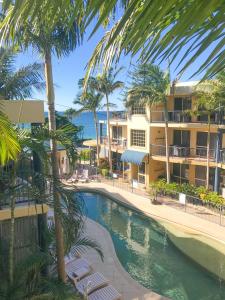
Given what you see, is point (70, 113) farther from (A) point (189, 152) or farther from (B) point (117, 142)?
(A) point (189, 152)

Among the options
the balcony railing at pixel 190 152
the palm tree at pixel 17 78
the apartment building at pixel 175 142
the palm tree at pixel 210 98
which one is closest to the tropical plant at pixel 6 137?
the palm tree at pixel 17 78

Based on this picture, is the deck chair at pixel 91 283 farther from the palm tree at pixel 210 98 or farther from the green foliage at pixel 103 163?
the green foliage at pixel 103 163

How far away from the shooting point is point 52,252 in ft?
34.0

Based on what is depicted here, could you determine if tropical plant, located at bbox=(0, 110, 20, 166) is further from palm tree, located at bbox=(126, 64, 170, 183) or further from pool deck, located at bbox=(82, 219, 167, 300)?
palm tree, located at bbox=(126, 64, 170, 183)

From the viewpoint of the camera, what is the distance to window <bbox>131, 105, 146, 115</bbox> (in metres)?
28.8

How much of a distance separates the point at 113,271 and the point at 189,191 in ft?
37.2

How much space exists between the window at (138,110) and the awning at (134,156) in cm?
349

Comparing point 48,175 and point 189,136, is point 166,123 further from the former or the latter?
point 48,175

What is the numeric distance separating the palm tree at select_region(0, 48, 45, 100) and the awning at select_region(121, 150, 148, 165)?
628 inches

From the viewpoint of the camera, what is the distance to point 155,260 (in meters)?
15.6

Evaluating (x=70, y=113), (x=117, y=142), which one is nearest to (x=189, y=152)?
(x=117, y=142)

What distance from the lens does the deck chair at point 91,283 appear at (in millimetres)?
11595

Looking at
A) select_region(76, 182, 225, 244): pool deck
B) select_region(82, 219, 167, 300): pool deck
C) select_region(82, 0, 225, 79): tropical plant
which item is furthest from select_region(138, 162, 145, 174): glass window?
select_region(82, 0, 225, 79): tropical plant

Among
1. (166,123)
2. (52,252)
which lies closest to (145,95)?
(166,123)
